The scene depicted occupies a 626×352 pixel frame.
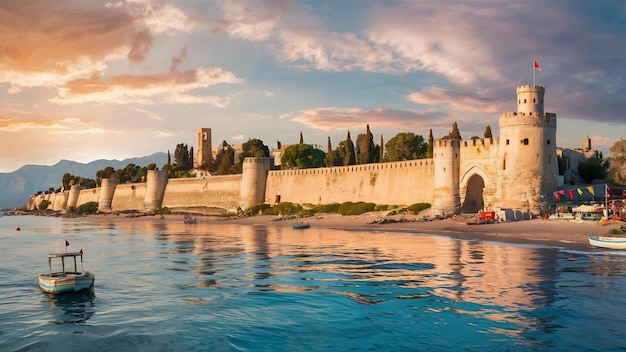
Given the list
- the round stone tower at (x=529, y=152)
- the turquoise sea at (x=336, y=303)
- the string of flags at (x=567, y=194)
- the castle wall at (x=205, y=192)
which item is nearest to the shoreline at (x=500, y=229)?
the round stone tower at (x=529, y=152)

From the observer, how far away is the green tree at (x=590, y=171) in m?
55.0

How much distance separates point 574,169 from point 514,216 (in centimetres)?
1412

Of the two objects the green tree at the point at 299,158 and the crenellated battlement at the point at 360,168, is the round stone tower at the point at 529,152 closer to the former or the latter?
the crenellated battlement at the point at 360,168

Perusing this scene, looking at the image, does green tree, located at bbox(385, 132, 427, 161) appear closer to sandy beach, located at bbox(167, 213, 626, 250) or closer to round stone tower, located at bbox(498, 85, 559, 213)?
sandy beach, located at bbox(167, 213, 626, 250)

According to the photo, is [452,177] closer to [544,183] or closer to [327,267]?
[544,183]

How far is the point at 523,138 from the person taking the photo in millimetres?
46281

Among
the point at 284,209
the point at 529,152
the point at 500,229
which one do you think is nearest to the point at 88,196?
the point at 284,209

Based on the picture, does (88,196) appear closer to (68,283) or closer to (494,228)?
(494,228)

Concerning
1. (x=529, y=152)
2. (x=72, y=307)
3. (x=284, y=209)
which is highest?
(x=529, y=152)

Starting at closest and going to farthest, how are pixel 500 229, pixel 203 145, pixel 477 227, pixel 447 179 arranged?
pixel 500 229
pixel 477 227
pixel 447 179
pixel 203 145

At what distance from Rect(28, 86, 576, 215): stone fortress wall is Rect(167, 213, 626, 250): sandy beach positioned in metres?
3.36

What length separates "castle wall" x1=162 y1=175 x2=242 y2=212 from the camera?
258ft

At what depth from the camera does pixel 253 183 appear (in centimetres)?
7475

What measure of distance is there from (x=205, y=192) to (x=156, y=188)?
11992 millimetres
